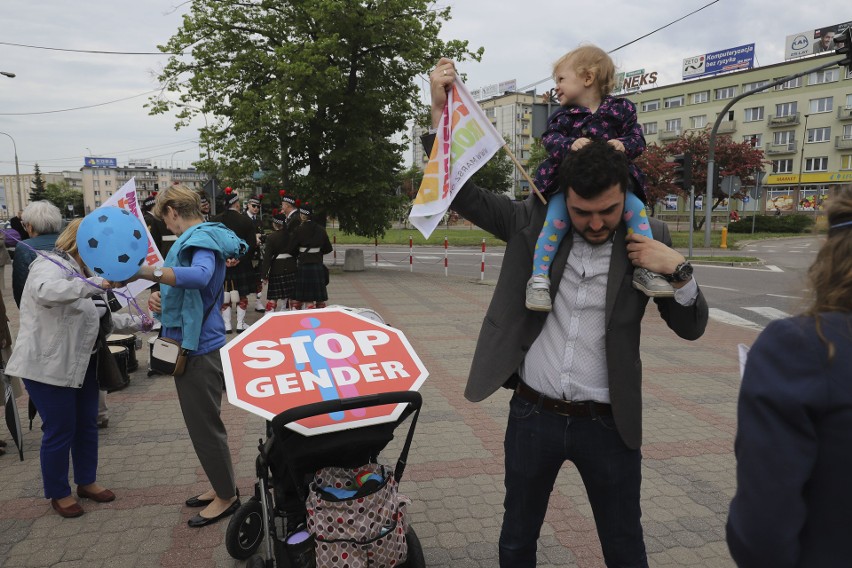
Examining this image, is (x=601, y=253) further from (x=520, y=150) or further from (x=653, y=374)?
(x=520, y=150)

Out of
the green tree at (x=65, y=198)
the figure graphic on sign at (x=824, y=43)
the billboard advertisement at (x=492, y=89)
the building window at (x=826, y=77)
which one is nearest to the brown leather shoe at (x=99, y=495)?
the building window at (x=826, y=77)

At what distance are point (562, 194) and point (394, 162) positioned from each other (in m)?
15.5

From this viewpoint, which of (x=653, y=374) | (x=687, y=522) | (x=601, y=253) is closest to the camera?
(x=601, y=253)

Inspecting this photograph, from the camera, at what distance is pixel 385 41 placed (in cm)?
1609

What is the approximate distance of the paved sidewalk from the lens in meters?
3.04

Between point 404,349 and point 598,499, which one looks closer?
point 598,499

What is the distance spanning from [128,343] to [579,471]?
5608 mm

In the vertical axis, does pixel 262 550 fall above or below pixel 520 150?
below

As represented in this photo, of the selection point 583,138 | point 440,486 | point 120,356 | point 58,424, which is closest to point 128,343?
point 120,356

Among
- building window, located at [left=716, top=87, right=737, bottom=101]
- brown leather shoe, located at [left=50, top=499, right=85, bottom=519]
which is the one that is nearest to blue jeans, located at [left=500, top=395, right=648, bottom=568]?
brown leather shoe, located at [left=50, top=499, right=85, bottom=519]

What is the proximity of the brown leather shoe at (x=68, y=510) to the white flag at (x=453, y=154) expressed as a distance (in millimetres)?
2829

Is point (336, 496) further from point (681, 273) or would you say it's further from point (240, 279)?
point (240, 279)

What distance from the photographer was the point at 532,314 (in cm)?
213

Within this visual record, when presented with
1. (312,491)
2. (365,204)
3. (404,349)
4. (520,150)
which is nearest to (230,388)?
(312,491)
